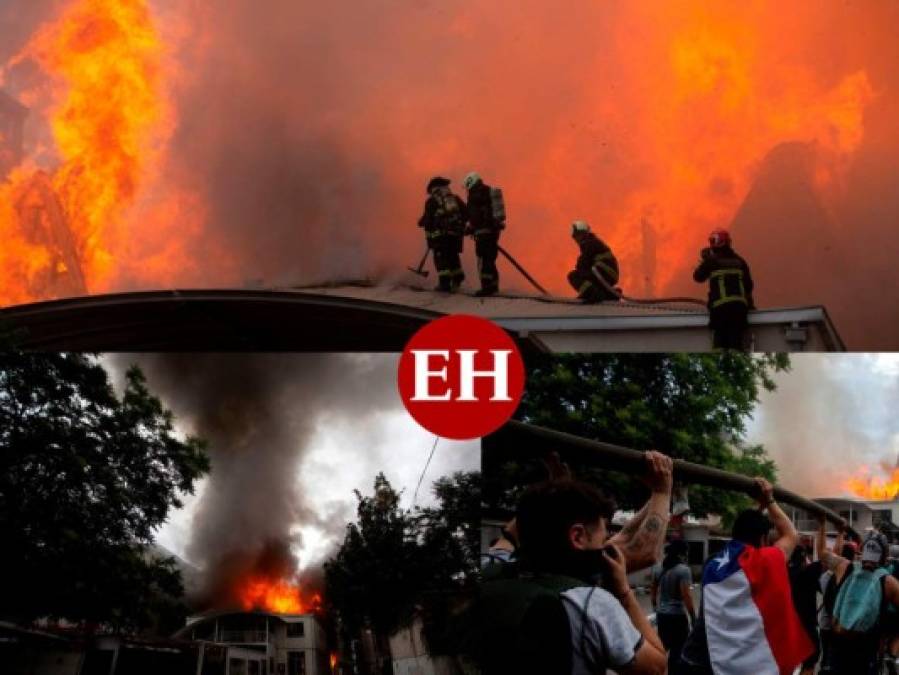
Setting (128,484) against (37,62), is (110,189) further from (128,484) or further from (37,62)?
(128,484)

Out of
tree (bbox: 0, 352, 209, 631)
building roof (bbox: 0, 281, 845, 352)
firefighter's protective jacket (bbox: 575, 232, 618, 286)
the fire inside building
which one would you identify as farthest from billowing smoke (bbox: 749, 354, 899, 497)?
the fire inside building

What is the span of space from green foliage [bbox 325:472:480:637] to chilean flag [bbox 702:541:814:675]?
1.66 metres

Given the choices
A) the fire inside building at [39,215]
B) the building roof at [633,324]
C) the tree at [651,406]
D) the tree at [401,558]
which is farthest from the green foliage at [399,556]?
the fire inside building at [39,215]

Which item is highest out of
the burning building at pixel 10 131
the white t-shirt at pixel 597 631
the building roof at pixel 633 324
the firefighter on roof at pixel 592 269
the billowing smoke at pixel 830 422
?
the burning building at pixel 10 131

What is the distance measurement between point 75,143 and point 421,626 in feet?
54.8

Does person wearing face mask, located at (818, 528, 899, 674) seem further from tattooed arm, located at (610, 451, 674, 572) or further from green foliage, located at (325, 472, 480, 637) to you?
tattooed arm, located at (610, 451, 674, 572)

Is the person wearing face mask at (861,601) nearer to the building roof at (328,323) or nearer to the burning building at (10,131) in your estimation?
the building roof at (328,323)

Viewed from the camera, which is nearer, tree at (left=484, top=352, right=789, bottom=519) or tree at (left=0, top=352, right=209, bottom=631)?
tree at (left=484, top=352, right=789, bottom=519)

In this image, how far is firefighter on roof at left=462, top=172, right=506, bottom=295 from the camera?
13758mm

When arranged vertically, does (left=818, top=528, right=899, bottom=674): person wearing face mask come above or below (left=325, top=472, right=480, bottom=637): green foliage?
below

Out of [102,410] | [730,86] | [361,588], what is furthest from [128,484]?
[730,86]

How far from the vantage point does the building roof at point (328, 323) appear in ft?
33.3

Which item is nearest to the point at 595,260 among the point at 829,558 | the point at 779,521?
the point at 829,558

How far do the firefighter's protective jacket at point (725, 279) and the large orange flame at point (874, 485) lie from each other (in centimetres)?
476
